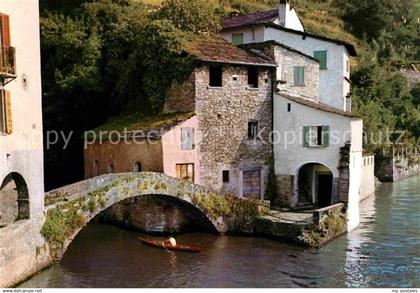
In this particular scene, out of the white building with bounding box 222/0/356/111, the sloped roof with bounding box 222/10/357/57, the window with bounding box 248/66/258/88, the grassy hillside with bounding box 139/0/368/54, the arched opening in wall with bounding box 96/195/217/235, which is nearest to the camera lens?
the arched opening in wall with bounding box 96/195/217/235

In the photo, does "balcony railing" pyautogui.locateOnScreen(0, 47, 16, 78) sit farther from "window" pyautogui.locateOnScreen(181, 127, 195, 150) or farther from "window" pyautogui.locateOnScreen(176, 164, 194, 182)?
"window" pyautogui.locateOnScreen(176, 164, 194, 182)

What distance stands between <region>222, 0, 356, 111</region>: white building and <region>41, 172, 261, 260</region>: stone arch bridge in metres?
13.4

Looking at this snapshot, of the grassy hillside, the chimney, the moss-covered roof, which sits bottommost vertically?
the moss-covered roof

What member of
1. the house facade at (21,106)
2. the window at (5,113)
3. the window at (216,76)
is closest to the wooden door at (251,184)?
the window at (216,76)

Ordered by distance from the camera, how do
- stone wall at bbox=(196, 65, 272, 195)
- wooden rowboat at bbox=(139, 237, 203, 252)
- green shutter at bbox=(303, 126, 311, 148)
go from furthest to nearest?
green shutter at bbox=(303, 126, 311, 148) → stone wall at bbox=(196, 65, 272, 195) → wooden rowboat at bbox=(139, 237, 203, 252)

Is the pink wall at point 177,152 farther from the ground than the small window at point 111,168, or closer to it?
farther from the ground

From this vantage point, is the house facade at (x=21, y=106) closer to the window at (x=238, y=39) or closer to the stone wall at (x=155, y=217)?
the stone wall at (x=155, y=217)

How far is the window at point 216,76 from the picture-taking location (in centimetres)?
2845

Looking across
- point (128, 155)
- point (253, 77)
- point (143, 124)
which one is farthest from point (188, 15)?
point (128, 155)

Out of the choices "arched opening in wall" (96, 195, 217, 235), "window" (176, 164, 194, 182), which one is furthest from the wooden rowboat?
"window" (176, 164, 194, 182)

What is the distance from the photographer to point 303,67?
32469mm

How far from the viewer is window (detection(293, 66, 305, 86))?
3209 cm

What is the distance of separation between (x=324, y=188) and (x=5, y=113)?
2057cm

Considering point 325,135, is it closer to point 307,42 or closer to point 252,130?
point 252,130
